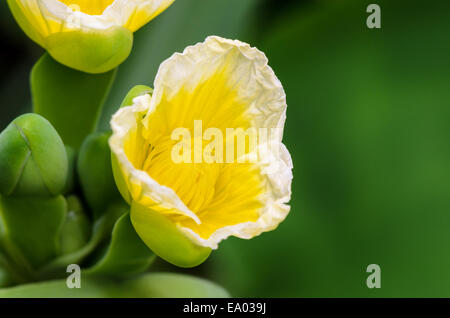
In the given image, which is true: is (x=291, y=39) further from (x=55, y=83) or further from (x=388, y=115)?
(x=55, y=83)

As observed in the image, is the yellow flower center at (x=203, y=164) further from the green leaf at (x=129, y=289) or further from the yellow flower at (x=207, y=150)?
the green leaf at (x=129, y=289)

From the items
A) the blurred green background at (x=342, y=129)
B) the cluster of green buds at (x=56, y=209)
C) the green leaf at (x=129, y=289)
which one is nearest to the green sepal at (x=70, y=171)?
the cluster of green buds at (x=56, y=209)

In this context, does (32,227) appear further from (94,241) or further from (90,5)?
(90,5)

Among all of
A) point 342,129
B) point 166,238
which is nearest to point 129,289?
point 166,238

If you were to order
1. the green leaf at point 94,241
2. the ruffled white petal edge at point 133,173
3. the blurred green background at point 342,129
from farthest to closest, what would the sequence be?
the blurred green background at point 342,129 → the green leaf at point 94,241 → the ruffled white petal edge at point 133,173

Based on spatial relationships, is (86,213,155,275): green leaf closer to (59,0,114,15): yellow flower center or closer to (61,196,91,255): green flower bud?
(61,196,91,255): green flower bud

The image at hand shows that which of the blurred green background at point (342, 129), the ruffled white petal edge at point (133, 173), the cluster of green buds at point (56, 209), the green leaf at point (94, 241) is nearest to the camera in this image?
the ruffled white petal edge at point (133, 173)
